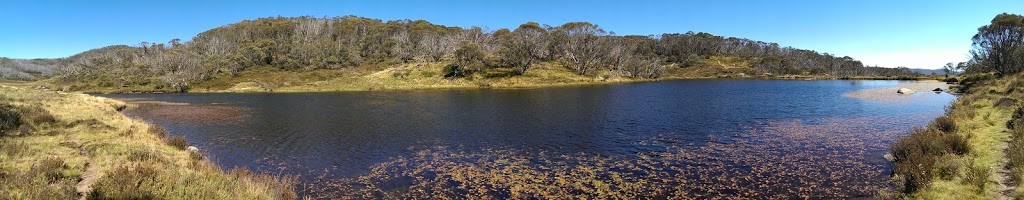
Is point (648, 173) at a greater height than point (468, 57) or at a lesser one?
lesser

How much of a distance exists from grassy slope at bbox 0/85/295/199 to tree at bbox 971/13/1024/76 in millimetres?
123249

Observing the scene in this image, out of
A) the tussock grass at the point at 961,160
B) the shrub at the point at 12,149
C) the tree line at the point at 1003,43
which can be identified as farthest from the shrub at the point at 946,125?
the tree line at the point at 1003,43

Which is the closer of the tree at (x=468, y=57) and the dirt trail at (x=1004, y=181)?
the dirt trail at (x=1004, y=181)

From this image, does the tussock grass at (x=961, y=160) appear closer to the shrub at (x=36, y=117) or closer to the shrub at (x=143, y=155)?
the shrub at (x=143, y=155)

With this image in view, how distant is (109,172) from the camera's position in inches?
678

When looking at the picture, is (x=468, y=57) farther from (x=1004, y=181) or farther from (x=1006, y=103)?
(x=1004, y=181)

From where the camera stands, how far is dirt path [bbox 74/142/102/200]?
608 inches

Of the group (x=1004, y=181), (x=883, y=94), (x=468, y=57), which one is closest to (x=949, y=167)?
(x=1004, y=181)

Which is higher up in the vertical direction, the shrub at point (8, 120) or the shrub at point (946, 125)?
the shrub at point (8, 120)

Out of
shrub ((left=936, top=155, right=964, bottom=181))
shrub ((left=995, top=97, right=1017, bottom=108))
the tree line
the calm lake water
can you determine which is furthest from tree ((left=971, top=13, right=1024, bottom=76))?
shrub ((left=936, top=155, right=964, bottom=181))

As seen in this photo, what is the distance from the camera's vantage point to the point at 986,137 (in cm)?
2491

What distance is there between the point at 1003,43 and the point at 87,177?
459 ft

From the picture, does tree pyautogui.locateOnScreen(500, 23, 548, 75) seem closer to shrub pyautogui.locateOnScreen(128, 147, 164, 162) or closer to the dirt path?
shrub pyautogui.locateOnScreen(128, 147, 164, 162)

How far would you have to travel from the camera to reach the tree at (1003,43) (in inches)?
3484
